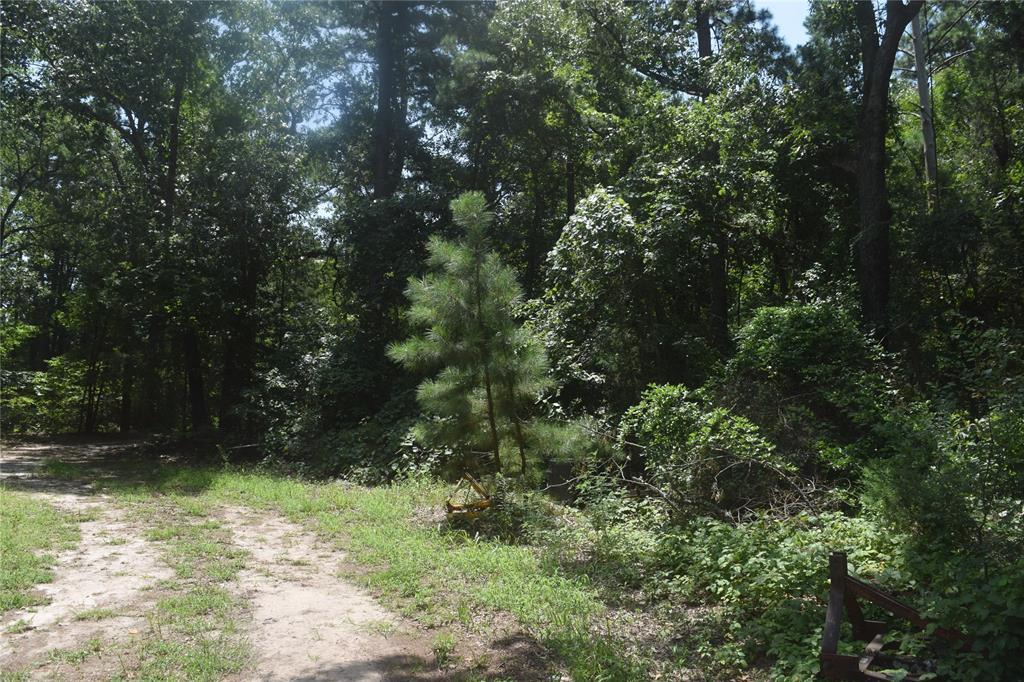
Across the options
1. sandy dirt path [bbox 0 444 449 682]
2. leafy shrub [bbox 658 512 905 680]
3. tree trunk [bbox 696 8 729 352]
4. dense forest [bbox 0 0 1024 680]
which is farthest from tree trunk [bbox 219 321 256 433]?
leafy shrub [bbox 658 512 905 680]

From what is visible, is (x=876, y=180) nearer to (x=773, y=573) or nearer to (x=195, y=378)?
(x=773, y=573)

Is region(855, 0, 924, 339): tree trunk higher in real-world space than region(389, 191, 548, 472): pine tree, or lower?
higher

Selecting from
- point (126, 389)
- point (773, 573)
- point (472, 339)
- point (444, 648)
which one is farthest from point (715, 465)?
point (126, 389)

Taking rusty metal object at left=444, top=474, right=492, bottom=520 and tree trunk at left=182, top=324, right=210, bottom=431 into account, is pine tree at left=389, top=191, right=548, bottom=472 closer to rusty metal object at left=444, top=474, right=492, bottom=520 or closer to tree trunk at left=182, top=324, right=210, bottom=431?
rusty metal object at left=444, top=474, right=492, bottom=520

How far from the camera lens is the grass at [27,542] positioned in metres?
5.50

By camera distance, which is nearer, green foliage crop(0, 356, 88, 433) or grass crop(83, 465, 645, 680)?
grass crop(83, 465, 645, 680)

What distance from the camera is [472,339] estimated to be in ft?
25.2

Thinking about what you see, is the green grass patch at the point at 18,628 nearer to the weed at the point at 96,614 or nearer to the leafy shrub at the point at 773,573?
the weed at the point at 96,614

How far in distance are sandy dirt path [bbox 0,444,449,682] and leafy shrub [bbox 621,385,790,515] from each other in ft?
9.75

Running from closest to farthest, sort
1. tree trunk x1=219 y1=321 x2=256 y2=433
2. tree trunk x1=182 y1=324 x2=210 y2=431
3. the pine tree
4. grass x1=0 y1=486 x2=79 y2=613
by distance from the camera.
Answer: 1. grass x1=0 y1=486 x2=79 y2=613
2. the pine tree
3. tree trunk x1=219 y1=321 x2=256 y2=433
4. tree trunk x1=182 y1=324 x2=210 y2=431

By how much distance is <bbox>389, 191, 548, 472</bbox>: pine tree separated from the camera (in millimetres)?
7719

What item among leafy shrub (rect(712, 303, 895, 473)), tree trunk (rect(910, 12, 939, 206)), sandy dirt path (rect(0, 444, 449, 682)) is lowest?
sandy dirt path (rect(0, 444, 449, 682))

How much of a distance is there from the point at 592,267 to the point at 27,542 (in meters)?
7.83

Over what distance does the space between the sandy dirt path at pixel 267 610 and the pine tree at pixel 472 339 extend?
2180 millimetres
